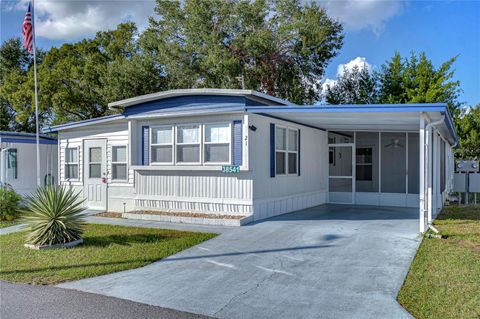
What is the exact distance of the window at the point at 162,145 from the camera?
11273 millimetres

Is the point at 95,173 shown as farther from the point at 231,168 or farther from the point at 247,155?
the point at 247,155

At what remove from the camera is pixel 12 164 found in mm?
14875

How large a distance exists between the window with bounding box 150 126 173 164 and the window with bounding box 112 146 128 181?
134cm

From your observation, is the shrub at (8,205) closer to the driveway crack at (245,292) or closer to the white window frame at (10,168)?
the white window frame at (10,168)

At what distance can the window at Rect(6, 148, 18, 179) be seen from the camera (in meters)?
14.8

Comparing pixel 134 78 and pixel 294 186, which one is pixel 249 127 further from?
pixel 134 78

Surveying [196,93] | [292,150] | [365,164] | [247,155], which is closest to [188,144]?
[196,93]

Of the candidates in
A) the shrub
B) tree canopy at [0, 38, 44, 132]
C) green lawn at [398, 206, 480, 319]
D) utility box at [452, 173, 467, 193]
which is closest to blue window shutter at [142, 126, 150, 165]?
the shrub

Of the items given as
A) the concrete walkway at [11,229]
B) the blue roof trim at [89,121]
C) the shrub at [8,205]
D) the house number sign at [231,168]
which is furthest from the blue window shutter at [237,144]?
the shrub at [8,205]

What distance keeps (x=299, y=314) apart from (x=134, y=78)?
65.5ft

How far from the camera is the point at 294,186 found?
12000mm

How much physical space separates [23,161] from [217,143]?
8950mm

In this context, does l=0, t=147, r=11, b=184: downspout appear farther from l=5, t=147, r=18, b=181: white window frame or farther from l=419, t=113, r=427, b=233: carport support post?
l=419, t=113, r=427, b=233: carport support post

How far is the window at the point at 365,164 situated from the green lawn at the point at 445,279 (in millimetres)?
6023
